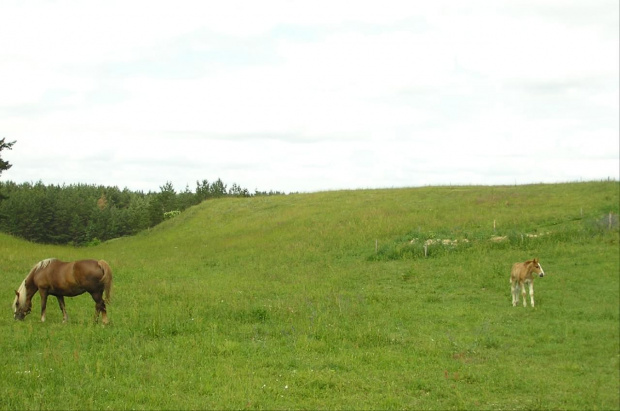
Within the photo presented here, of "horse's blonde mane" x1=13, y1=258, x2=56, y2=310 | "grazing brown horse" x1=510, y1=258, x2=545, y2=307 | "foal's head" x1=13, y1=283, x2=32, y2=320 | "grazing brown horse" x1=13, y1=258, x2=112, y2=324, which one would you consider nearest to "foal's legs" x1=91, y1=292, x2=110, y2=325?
"grazing brown horse" x1=13, y1=258, x2=112, y2=324

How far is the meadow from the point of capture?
9586 mm

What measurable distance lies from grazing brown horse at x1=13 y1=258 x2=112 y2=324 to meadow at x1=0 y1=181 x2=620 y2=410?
67 cm

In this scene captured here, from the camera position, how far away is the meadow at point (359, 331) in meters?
9.59

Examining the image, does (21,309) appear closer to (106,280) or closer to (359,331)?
(106,280)

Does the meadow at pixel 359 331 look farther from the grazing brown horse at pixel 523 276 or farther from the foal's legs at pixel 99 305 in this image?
the grazing brown horse at pixel 523 276

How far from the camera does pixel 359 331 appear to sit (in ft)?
46.0

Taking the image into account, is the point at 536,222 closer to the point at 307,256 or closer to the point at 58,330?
the point at 307,256

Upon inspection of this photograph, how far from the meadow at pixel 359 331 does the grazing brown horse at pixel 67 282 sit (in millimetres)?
671

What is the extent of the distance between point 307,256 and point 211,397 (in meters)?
22.6

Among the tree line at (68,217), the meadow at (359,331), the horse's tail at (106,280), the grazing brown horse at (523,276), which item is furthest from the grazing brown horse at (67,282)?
the tree line at (68,217)

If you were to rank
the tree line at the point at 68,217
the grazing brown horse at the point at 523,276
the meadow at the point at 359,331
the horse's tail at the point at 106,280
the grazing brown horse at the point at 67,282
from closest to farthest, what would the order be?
the meadow at the point at 359,331
the horse's tail at the point at 106,280
the grazing brown horse at the point at 67,282
the grazing brown horse at the point at 523,276
the tree line at the point at 68,217

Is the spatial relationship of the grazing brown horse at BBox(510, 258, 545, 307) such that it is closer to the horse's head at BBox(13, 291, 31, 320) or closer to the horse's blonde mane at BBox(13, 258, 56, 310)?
the horse's blonde mane at BBox(13, 258, 56, 310)

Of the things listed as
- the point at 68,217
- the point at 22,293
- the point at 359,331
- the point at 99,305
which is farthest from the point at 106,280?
the point at 68,217

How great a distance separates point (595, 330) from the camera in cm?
1043
